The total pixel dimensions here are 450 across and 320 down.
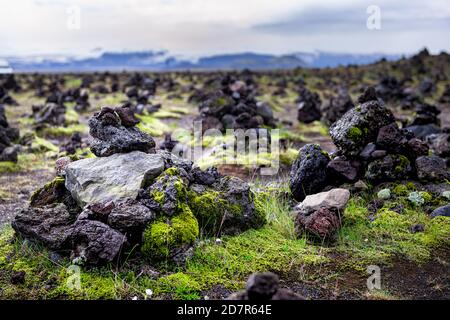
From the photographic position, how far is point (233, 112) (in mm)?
18938

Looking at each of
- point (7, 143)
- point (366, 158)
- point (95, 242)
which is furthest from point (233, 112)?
point (95, 242)

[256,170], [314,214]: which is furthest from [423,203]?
[256,170]

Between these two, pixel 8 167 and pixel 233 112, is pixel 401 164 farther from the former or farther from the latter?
pixel 8 167

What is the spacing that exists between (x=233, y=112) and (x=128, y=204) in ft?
40.6

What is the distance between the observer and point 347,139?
9758 mm

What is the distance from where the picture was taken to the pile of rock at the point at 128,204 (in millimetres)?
6699

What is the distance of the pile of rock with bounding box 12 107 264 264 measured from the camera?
6699mm

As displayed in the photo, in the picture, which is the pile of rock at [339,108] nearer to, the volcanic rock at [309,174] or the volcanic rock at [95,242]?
the volcanic rock at [309,174]

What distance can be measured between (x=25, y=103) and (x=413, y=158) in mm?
28676

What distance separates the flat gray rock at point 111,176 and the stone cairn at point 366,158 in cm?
309

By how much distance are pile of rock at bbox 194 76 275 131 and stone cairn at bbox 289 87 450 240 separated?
7648 millimetres

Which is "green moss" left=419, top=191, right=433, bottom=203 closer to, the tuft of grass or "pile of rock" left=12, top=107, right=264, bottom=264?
"pile of rock" left=12, top=107, right=264, bottom=264

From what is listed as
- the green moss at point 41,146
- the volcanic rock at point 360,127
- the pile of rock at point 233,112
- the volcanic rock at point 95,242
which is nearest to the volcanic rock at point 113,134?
the volcanic rock at point 95,242

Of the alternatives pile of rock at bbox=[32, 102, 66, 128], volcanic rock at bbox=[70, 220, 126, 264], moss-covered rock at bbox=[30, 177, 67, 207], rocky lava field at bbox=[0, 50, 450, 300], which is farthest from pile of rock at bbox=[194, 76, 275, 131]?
volcanic rock at bbox=[70, 220, 126, 264]
